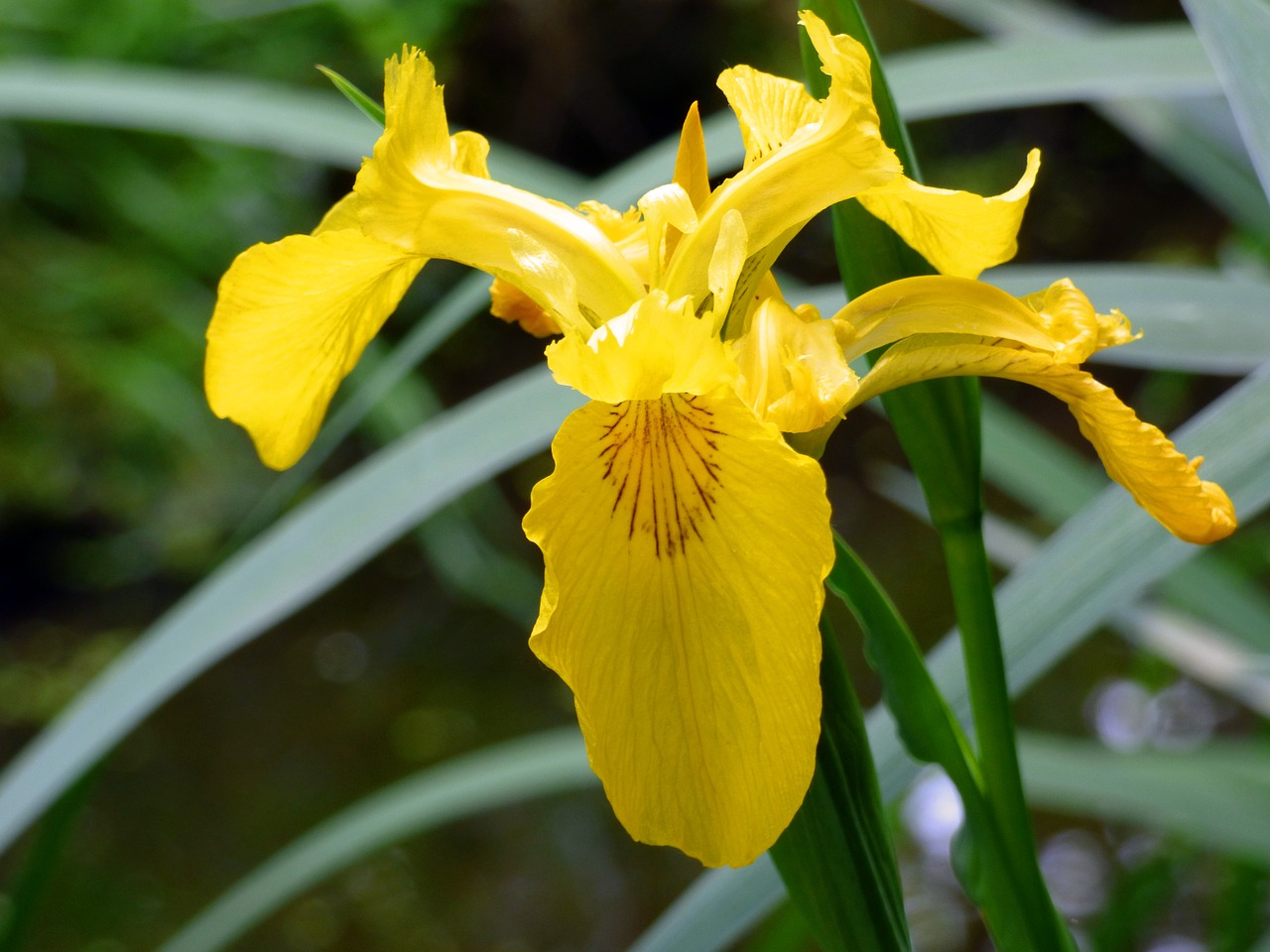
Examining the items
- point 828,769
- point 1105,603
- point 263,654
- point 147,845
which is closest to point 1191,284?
point 1105,603

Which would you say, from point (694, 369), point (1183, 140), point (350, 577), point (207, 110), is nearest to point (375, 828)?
point (207, 110)

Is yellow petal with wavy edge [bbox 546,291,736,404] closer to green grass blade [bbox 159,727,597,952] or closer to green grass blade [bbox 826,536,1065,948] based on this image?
green grass blade [bbox 826,536,1065,948]

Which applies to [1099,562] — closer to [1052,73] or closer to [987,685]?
[987,685]

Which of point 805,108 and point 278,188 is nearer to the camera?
point 805,108

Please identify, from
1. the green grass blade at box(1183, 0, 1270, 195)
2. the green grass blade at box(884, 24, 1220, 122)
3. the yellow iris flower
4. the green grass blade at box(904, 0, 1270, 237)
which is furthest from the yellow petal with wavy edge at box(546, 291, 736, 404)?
the green grass blade at box(904, 0, 1270, 237)

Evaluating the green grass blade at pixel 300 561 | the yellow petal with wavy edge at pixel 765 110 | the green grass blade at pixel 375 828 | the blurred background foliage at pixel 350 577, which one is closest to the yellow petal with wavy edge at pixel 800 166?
the yellow petal with wavy edge at pixel 765 110

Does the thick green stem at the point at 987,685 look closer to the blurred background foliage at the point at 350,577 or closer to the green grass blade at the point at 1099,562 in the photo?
the green grass blade at the point at 1099,562

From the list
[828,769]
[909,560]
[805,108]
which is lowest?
[828,769]

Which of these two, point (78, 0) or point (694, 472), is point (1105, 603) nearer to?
point (694, 472)
